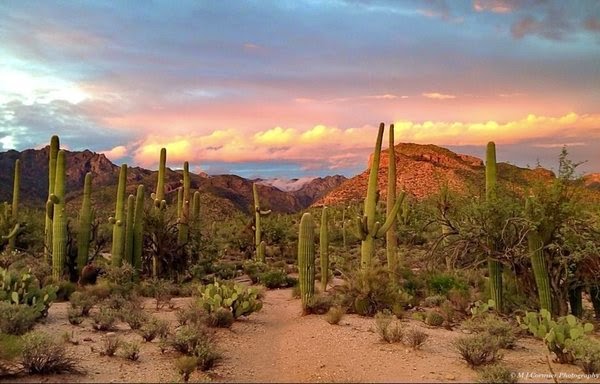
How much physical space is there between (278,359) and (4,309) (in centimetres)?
549

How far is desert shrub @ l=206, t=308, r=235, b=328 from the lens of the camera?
1266 cm

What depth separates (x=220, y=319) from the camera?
1280cm

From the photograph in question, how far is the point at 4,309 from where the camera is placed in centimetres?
1055

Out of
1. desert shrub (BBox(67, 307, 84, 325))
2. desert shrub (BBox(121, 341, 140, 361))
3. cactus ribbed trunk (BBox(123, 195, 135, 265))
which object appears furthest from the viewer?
cactus ribbed trunk (BBox(123, 195, 135, 265))

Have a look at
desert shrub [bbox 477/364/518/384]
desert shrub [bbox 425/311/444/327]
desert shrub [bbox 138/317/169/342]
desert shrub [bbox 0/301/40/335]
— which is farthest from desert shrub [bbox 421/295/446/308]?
desert shrub [bbox 0/301/40/335]

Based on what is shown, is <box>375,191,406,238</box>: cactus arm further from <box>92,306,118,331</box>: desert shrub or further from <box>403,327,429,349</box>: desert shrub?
<box>92,306,118,331</box>: desert shrub

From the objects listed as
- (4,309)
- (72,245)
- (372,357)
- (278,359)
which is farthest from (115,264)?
(372,357)

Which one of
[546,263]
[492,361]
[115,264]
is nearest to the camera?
[492,361]

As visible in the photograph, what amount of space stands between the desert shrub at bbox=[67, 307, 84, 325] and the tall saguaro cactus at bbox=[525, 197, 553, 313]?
1073 cm

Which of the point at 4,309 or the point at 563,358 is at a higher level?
the point at 4,309

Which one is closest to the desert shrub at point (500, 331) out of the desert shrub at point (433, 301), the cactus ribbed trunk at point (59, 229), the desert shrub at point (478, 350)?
the desert shrub at point (478, 350)

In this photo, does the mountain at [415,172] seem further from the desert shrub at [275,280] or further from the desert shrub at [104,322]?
the desert shrub at [104,322]

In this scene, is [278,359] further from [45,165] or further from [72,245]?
[45,165]

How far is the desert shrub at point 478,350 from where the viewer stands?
9.39 m
